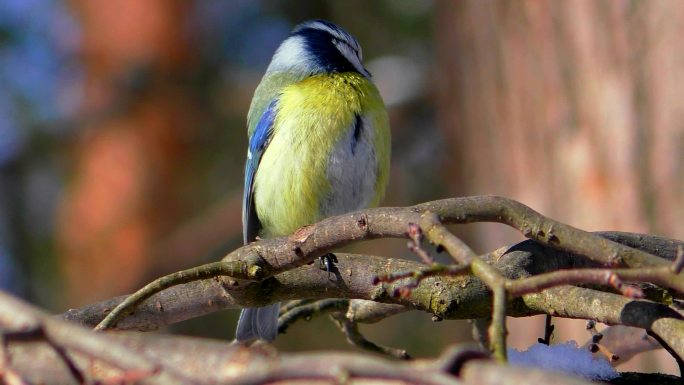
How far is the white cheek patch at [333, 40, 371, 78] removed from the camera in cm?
295

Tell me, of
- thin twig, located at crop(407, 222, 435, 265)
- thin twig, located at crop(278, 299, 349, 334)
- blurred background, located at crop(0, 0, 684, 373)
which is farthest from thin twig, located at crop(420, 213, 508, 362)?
blurred background, located at crop(0, 0, 684, 373)

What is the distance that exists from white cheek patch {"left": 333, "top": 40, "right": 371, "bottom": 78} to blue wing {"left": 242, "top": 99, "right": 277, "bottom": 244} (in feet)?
1.02

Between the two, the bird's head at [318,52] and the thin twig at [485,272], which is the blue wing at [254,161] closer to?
the bird's head at [318,52]

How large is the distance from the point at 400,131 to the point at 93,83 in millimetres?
1752

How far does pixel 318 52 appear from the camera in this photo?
9.70 feet

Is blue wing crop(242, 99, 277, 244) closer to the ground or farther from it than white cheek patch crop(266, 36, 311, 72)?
closer to the ground

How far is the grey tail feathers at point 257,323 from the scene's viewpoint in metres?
2.17

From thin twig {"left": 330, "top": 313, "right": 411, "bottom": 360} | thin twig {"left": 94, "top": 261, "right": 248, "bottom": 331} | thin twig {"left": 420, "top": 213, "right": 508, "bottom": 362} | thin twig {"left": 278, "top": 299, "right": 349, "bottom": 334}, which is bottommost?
thin twig {"left": 330, "top": 313, "right": 411, "bottom": 360}

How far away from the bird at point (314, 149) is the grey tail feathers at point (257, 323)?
40 cm

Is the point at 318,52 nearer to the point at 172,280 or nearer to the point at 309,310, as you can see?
the point at 309,310

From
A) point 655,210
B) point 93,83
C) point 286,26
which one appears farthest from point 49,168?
point 655,210

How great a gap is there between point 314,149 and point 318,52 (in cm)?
50

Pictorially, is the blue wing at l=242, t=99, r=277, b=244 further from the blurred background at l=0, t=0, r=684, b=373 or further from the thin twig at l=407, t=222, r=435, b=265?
the thin twig at l=407, t=222, r=435, b=265

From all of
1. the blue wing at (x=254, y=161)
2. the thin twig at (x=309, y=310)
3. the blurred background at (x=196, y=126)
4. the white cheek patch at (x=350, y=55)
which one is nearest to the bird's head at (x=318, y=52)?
the white cheek patch at (x=350, y=55)
